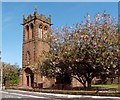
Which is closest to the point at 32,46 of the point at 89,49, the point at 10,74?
the point at 10,74

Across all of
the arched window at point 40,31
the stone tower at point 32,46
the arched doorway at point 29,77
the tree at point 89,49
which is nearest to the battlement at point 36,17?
the stone tower at point 32,46

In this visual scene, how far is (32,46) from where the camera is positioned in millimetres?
47781

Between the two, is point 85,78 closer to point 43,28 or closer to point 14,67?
point 43,28

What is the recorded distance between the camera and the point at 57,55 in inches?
1179

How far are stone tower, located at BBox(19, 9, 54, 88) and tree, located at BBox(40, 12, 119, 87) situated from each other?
1664 centimetres

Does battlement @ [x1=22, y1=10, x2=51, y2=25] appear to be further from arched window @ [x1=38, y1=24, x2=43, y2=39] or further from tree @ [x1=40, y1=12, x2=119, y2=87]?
tree @ [x1=40, y1=12, x2=119, y2=87]

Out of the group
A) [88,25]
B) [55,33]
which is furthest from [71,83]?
[88,25]

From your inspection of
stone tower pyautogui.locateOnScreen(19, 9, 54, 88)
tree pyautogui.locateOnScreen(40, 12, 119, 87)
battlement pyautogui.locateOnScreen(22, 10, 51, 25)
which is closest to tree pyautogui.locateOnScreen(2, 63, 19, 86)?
stone tower pyautogui.locateOnScreen(19, 9, 54, 88)

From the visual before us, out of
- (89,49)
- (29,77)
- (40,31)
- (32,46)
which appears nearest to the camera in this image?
(89,49)

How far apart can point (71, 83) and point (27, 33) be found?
50.1 feet

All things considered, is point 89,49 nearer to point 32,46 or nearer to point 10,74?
point 32,46

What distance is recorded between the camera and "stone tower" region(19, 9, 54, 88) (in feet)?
153

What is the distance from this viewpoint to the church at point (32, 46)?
152ft

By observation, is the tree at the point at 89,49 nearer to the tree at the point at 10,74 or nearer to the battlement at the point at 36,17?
the battlement at the point at 36,17
